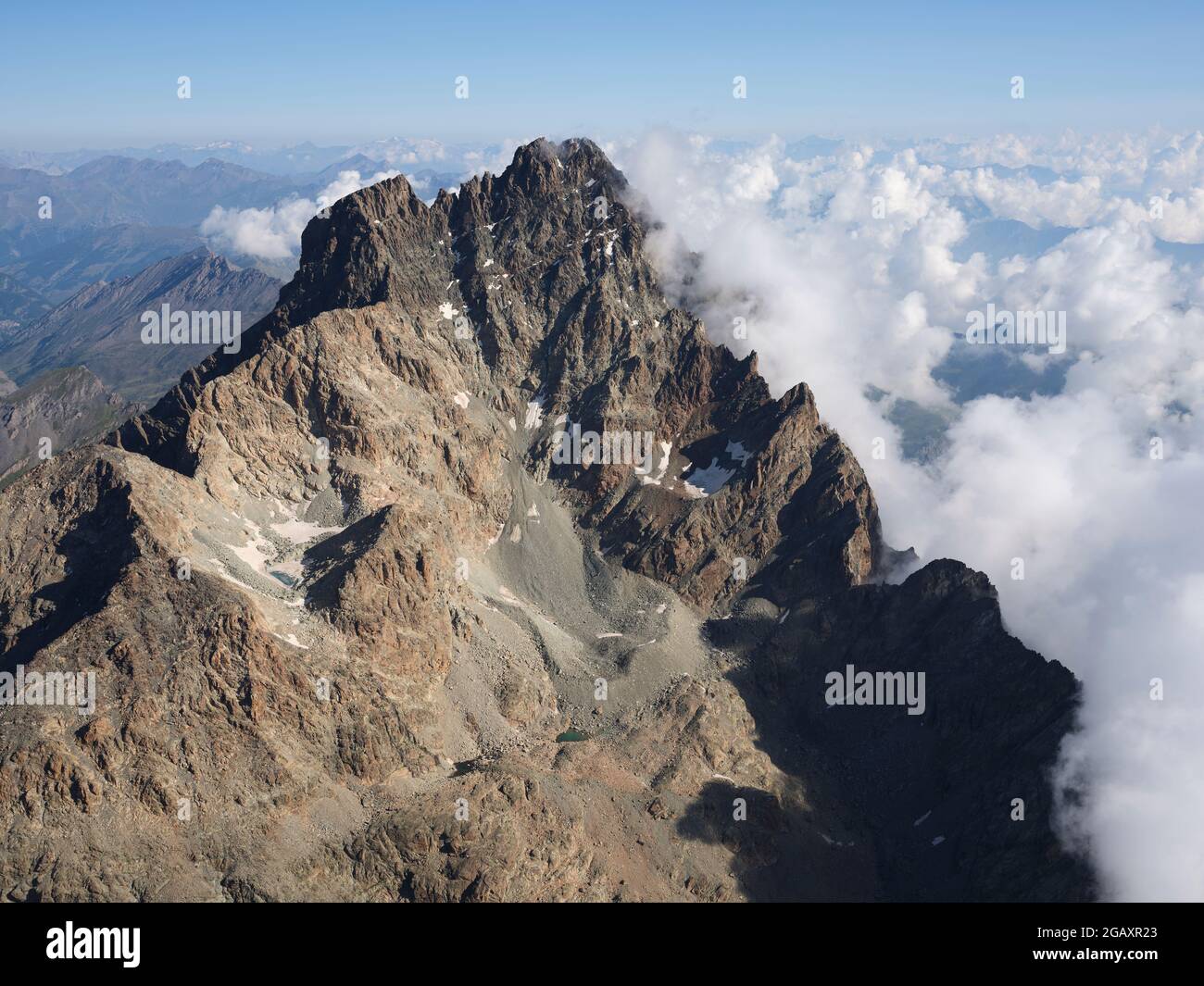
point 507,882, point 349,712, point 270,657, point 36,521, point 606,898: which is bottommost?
point 606,898

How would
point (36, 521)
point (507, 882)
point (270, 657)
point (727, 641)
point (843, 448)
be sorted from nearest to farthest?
1. point (507, 882)
2. point (270, 657)
3. point (36, 521)
4. point (727, 641)
5. point (843, 448)

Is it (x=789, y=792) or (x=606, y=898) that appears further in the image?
(x=789, y=792)

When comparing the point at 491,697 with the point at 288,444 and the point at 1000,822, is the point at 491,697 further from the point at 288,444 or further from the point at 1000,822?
the point at 1000,822

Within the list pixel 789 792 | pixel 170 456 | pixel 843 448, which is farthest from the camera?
pixel 843 448

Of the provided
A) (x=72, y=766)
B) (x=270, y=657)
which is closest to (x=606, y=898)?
(x=270, y=657)

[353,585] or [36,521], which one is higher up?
[36,521]

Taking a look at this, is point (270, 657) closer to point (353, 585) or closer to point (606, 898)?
point (353, 585)
